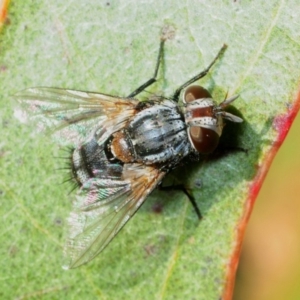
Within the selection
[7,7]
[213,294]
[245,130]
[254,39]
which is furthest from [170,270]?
[7,7]

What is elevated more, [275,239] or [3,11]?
[3,11]

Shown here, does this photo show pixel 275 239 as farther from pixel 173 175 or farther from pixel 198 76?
pixel 198 76

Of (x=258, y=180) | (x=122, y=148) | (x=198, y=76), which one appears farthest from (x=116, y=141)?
(x=258, y=180)

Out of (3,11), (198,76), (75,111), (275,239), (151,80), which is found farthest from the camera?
(275,239)

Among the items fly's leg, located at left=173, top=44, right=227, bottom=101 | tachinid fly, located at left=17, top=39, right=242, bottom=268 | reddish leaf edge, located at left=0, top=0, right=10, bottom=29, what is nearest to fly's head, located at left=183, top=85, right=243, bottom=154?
tachinid fly, located at left=17, top=39, right=242, bottom=268

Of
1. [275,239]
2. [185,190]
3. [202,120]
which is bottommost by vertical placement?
[275,239]

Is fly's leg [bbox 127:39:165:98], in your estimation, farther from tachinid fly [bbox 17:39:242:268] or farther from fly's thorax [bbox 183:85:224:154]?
fly's thorax [bbox 183:85:224:154]

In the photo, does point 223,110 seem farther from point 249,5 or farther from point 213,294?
point 213,294

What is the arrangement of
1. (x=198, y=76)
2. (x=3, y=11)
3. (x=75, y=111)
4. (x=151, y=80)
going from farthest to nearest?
(x=75, y=111) < (x=151, y=80) < (x=198, y=76) < (x=3, y=11)
